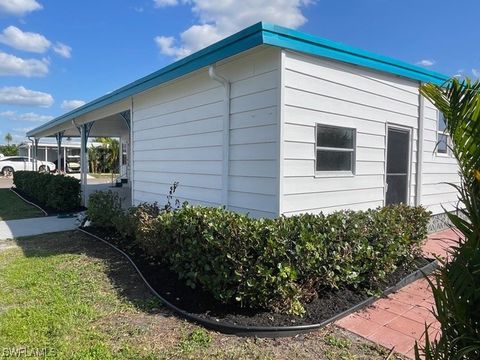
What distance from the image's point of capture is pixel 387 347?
3262 mm

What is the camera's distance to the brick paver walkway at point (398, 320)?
3395mm

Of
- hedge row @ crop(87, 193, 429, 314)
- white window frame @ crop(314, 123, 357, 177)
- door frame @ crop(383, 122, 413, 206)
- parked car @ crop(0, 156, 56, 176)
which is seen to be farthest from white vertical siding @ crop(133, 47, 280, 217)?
parked car @ crop(0, 156, 56, 176)

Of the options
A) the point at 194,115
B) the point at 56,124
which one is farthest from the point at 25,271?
the point at 56,124

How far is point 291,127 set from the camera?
477cm

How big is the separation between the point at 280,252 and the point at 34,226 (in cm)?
791

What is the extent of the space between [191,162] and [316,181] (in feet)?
8.15

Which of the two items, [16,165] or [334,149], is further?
[16,165]

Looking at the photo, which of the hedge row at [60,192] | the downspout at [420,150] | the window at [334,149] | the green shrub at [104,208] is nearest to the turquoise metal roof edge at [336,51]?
the downspout at [420,150]

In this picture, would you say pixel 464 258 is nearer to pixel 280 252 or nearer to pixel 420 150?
pixel 280 252

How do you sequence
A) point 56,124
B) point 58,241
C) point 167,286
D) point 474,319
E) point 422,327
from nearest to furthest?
point 474,319, point 422,327, point 167,286, point 58,241, point 56,124

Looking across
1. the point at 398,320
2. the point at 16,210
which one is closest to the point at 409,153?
the point at 398,320

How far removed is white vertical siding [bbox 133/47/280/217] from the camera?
16.1ft

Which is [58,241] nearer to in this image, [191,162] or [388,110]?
[191,162]

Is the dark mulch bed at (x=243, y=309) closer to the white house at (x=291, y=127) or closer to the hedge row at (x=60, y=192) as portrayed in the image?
the white house at (x=291, y=127)
